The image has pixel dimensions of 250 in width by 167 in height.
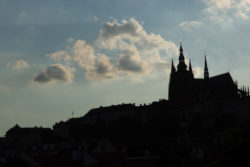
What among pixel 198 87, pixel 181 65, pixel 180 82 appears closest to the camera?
pixel 198 87

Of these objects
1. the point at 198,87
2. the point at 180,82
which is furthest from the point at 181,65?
the point at 198,87

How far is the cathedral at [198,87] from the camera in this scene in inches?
5069

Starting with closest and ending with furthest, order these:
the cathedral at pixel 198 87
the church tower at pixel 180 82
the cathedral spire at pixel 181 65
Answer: the cathedral at pixel 198 87
the church tower at pixel 180 82
the cathedral spire at pixel 181 65

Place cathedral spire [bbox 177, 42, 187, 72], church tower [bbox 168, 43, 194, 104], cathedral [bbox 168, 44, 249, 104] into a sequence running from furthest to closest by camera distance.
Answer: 1. cathedral spire [bbox 177, 42, 187, 72]
2. church tower [bbox 168, 43, 194, 104]
3. cathedral [bbox 168, 44, 249, 104]

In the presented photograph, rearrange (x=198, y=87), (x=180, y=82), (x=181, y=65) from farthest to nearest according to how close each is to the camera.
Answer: (x=181, y=65) < (x=180, y=82) < (x=198, y=87)

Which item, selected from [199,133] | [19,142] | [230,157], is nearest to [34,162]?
[230,157]

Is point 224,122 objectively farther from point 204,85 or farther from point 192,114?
point 204,85

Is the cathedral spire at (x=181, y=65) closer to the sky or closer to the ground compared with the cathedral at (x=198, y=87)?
closer to the sky

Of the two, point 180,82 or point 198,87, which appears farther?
point 180,82

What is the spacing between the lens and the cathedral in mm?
128750

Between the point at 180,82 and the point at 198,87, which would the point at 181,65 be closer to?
the point at 180,82

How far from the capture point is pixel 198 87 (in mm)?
140875

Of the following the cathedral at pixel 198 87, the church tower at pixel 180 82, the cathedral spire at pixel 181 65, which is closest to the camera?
the cathedral at pixel 198 87

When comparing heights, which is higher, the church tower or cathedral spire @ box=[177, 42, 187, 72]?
cathedral spire @ box=[177, 42, 187, 72]
